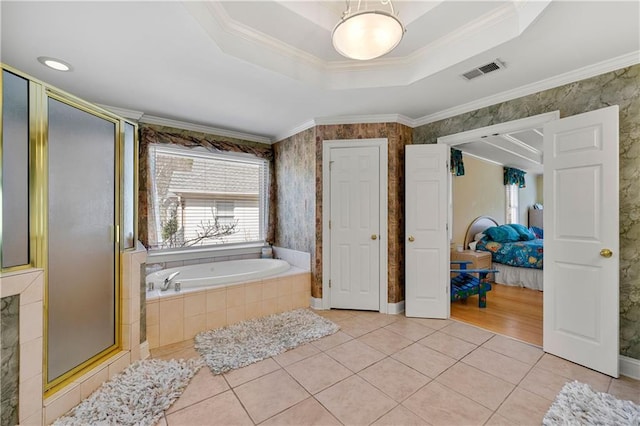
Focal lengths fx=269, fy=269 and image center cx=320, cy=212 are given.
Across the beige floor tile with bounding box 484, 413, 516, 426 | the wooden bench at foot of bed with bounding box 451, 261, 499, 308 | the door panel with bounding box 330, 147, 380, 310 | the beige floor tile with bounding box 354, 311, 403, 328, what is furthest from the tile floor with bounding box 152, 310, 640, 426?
the wooden bench at foot of bed with bounding box 451, 261, 499, 308

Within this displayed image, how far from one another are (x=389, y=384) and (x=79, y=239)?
91.1 inches

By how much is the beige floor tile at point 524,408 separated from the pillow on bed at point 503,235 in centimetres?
355

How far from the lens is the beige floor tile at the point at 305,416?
5.09 feet

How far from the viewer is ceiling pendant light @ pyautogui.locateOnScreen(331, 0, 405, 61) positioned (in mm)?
1374

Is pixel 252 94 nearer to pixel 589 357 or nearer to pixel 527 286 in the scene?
pixel 589 357

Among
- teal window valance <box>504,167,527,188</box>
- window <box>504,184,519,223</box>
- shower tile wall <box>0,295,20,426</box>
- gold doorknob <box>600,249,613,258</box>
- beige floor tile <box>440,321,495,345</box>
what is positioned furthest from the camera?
window <box>504,184,519,223</box>

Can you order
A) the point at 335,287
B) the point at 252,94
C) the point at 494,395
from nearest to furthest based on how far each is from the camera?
the point at 494,395 → the point at 252,94 → the point at 335,287

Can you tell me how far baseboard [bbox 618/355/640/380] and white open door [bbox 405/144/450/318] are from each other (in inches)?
52.5

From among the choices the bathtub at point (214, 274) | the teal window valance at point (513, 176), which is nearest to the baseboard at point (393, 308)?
the bathtub at point (214, 274)

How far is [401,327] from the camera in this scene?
2.86m

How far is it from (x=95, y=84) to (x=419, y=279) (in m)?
3.83

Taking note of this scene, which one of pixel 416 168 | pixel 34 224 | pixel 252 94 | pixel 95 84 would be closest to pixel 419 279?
pixel 416 168

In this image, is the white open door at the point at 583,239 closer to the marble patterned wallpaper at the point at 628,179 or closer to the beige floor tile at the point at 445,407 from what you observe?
the marble patterned wallpaper at the point at 628,179

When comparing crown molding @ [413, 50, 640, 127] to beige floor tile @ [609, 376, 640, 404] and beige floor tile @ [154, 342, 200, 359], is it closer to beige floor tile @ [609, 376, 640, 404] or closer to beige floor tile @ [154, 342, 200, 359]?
beige floor tile @ [609, 376, 640, 404]
